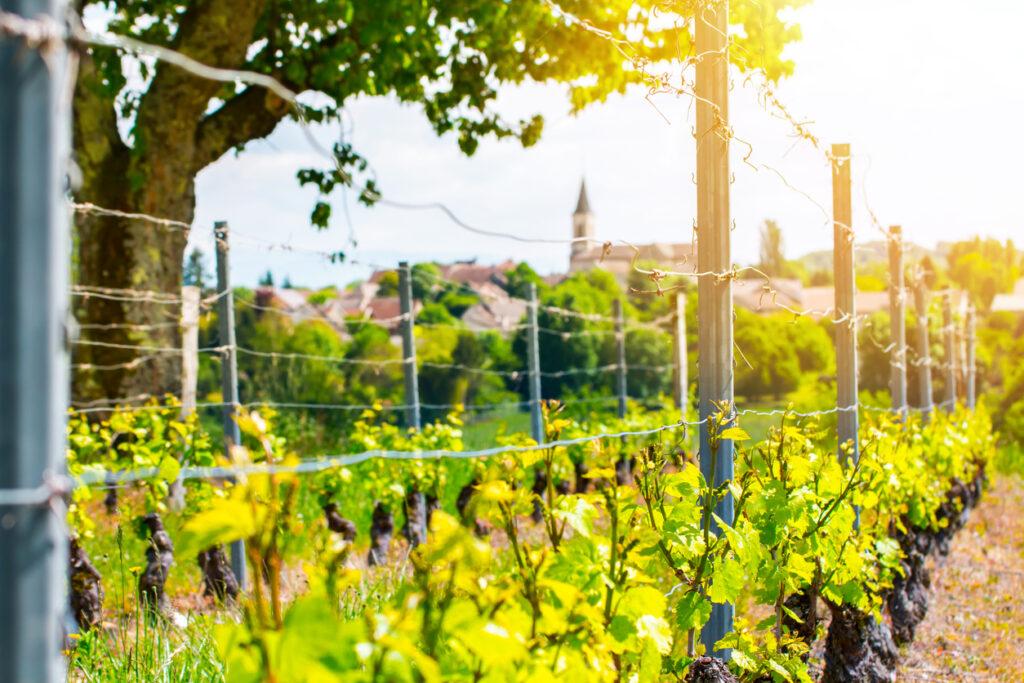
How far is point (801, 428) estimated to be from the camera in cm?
366

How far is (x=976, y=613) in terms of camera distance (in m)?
6.26

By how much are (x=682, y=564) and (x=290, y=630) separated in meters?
→ 1.69

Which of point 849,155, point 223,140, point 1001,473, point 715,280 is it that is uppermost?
point 223,140

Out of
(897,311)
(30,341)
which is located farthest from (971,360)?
(30,341)

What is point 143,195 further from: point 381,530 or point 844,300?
point 844,300

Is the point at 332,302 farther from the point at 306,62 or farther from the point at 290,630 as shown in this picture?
the point at 290,630

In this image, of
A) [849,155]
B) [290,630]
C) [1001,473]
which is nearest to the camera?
[290,630]

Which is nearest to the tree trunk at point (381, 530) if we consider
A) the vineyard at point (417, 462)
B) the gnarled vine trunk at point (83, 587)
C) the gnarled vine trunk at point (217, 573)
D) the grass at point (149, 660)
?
the vineyard at point (417, 462)

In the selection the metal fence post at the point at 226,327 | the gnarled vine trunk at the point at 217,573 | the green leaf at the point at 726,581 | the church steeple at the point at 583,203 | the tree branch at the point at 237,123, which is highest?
the church steeple at the point at 583,203

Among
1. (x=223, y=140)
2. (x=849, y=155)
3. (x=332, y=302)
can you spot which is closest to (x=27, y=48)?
(x=849, y=155)

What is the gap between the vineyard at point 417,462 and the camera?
1212mm

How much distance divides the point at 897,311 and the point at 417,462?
3.31 metres

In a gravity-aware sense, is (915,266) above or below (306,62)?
below

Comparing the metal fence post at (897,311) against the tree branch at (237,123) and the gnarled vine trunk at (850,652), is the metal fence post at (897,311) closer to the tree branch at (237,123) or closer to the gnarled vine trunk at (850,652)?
the gnarled vine trunk at (850,652)
